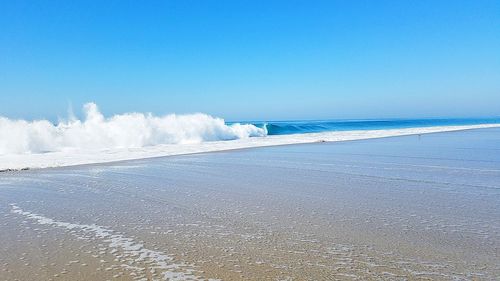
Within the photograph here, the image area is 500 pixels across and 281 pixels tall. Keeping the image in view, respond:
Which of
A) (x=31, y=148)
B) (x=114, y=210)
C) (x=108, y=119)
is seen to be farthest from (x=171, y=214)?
(x=108, y=119)

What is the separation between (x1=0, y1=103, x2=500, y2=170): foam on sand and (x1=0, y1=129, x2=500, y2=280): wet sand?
25.1ft

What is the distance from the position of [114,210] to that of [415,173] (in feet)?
23.7

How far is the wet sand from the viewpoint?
359 cm

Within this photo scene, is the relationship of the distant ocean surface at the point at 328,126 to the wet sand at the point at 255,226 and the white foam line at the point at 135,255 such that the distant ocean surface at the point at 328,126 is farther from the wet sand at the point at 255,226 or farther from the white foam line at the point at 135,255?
the white foam line at the point at 135,255

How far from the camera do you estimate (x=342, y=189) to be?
7.59 meters

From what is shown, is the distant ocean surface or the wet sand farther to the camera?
the distant ocean surface

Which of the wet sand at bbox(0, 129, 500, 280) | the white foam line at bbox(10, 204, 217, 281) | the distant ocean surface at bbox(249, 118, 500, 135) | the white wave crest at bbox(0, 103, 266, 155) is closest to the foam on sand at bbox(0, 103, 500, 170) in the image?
the white wave crest at bbox(0, 103, 266, 155)

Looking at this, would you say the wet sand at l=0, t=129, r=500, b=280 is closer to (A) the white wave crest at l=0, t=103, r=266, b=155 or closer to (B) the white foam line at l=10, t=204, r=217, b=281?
(B) the white foam line at l=10, t=204, r=217, b=281

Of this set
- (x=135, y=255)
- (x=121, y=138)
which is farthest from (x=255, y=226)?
(x=121, y=138)

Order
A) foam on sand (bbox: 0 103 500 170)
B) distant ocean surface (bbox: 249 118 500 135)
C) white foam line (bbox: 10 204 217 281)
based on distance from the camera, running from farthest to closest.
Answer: distant ocean surface (bbox: 249 118 500 135) → foam on sand (bbox: 0 103 500 170) → white foam line (bbox: 10 204 217 281)

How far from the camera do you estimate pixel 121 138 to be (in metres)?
25.0

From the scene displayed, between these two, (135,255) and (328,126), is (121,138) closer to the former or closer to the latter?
(135,255)

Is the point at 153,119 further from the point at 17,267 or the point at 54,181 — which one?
the point at 17,267

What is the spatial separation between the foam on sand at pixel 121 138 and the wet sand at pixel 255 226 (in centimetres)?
764
